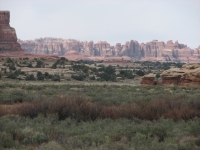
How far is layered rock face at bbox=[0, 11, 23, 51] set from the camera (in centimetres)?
9438

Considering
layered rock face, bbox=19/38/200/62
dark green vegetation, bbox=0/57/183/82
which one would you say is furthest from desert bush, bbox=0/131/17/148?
layered rock face, bbox=19/38/200/62

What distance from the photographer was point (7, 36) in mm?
97062

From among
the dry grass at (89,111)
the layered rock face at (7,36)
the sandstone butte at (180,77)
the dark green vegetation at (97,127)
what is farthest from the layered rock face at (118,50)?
the dark green vegetation at (97,127)

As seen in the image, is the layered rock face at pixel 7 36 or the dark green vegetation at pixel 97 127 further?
the layered rock face at pixel 7 36

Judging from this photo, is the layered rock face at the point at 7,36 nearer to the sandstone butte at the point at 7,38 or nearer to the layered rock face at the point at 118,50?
the sandstone butte at the point at 7,38

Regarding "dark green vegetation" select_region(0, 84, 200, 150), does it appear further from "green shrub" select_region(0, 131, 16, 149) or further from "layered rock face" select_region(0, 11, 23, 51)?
"layered rock face" select_region(0, 11, 23, 51)

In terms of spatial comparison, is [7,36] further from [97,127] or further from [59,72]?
[97,127]

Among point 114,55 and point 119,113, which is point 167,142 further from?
point 114,55

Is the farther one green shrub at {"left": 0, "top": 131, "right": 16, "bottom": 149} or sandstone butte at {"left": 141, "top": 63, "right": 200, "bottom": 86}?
sandstone butte at {"left": 141, "top": 63, "right": 200, "bottom": 86}

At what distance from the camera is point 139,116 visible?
1160 cm

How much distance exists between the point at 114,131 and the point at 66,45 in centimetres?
19145

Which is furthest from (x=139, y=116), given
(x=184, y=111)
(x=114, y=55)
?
(x=114, y=55)

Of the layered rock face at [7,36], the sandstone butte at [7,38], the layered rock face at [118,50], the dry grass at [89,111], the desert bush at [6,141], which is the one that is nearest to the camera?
the desert bush at [6,141]

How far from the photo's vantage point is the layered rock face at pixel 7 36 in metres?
94.4
